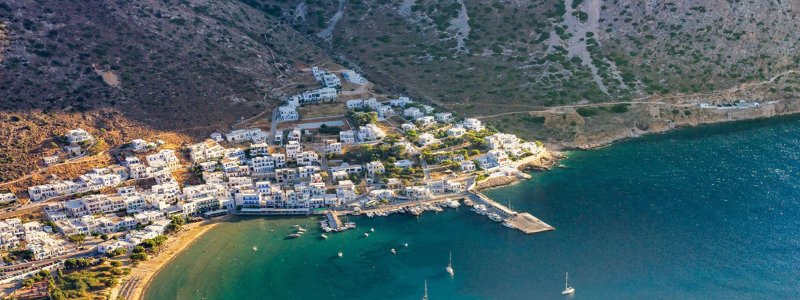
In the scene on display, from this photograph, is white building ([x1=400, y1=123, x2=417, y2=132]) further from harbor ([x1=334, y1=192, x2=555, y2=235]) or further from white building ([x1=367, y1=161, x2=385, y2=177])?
harbor ([x1=334, y1=192, x2=555, y2=235])

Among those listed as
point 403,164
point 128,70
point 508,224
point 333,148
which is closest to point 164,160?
point 333,148

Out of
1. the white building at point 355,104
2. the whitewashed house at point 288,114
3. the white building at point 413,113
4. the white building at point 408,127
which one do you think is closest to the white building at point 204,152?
the whitewashed house at point 288,114

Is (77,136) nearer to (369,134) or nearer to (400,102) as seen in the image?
(369,134)

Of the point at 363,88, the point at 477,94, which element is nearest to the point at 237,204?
the point at 363,88

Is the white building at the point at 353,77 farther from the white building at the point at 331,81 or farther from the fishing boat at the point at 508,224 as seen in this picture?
the fishing boat at the point at 508,224

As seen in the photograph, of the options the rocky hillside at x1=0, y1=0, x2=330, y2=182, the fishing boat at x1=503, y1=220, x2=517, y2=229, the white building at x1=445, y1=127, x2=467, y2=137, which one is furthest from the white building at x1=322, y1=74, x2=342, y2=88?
the fishing boat at x1=503, y1=220, x2=517, y2=229

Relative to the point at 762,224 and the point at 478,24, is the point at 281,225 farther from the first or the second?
the point at 478,24
